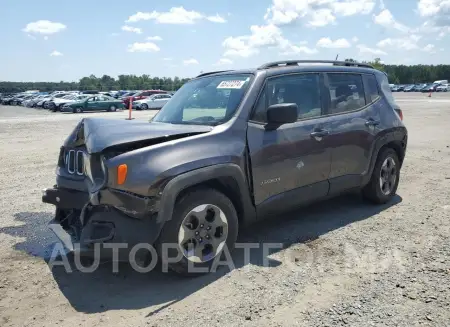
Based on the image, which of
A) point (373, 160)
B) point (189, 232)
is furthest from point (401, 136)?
point (189, 232)

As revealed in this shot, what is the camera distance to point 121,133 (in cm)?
366

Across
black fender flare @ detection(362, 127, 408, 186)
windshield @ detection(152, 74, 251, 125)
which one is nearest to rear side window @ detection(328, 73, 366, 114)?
black fender flare @ detection(362, 127, 408, 186)

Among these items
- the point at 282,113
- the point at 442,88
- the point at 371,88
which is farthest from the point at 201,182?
the point at 442,88

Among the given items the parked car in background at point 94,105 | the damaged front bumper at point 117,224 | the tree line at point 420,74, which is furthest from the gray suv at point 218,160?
the tree line at point 420,74

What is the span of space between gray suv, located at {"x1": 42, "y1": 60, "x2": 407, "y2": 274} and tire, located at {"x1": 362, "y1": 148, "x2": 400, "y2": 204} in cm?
3

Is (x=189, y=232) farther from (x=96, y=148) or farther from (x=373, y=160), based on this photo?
(x=373, y=160)

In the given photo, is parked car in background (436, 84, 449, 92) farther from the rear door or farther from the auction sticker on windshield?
the auction sticker on windshield

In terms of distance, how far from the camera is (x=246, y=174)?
13.4ft

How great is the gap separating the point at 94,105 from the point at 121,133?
33247 mm

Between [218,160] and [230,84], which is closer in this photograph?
[218,160]

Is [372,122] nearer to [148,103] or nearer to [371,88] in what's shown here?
[371,88]

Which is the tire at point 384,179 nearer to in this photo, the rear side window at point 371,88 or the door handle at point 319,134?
the rear side window at point 371,88

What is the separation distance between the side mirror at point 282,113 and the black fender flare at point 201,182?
627mm

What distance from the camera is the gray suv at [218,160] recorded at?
3453 millimetres
